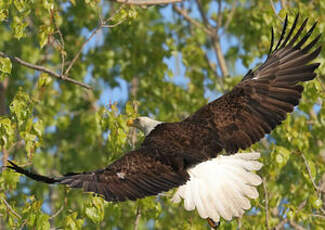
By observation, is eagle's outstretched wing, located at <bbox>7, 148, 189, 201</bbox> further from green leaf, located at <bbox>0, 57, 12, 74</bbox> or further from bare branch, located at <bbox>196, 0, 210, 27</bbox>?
bare branch, located at <bbox>196, 0, 210, 27</bbox>

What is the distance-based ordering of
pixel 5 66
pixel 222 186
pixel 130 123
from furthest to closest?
pixel 130 123, pixel 222 186, pixel 5 66

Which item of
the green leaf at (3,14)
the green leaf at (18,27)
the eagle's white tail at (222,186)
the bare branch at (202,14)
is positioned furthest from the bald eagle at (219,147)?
the bare branch at (202,14)

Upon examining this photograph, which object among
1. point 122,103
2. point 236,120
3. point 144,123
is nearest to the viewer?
point 236,120

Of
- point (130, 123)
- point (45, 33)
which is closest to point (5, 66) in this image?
point (45, 33)

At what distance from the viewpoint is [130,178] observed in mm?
5203

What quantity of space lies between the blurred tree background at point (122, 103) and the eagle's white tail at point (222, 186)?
141mm

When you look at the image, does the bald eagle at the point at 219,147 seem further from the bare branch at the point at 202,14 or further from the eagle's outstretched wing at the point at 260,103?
the bare branch at the point at 202,14

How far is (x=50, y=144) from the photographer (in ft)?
30.9

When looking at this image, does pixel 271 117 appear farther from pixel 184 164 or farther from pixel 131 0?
pixel 131 0

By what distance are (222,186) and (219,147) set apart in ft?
1.05

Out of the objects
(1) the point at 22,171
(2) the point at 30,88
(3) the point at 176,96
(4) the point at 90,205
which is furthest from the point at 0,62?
(2) the point at 30,88

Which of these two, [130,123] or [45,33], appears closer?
[45,33]

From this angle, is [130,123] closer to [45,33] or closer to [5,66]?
[45,33]

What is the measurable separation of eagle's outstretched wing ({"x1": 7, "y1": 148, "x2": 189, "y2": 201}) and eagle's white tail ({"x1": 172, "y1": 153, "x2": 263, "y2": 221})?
280 mm
